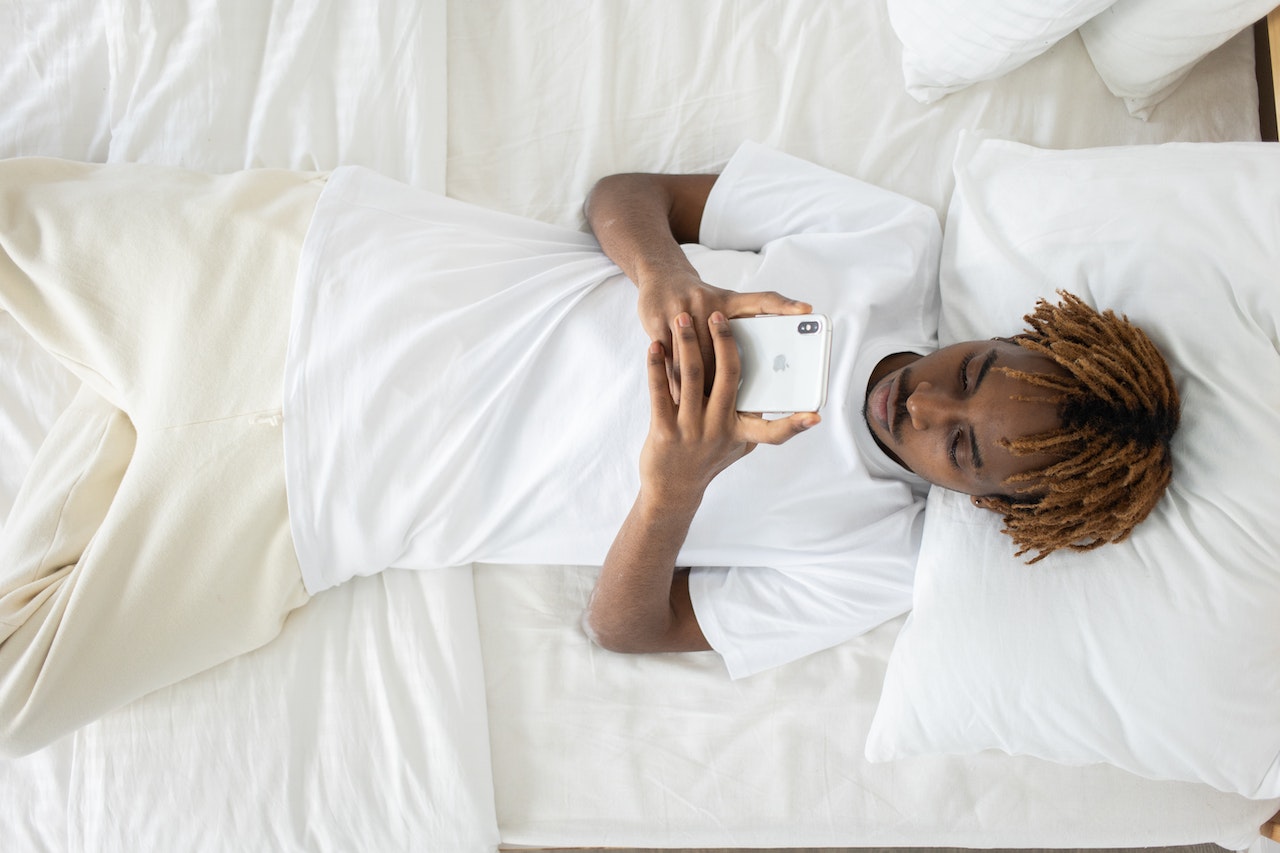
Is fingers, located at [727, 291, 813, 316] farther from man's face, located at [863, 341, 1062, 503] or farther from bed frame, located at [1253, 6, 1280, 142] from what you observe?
bed frame, located at [1253, 6, 1280, 142]

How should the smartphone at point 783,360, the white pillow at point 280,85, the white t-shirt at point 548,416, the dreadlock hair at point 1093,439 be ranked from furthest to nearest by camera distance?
the white pillow at point 280,85 → the white t-shirt at point 548,416 → the dreadlock hair at point 1093,439 → the smartphone at point 783,360

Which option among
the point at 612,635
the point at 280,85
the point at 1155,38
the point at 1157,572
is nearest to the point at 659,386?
the point at 612,635

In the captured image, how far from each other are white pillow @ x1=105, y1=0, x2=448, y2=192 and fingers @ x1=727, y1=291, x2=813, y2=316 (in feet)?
1.80

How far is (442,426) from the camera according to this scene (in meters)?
1.00

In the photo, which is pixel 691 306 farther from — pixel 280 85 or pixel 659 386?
pixel 280 85

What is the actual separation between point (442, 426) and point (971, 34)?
2.70 feet

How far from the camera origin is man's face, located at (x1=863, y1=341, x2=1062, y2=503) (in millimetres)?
870

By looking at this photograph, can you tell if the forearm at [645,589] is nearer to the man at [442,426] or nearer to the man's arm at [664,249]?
the man at [442,426]

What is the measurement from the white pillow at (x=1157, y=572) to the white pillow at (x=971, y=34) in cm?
20

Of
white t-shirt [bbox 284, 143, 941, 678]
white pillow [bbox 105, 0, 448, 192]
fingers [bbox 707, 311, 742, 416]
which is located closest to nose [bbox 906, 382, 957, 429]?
white t-shirt [bbox 284, 143, 941, 678]

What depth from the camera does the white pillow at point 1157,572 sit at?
2.99 ft

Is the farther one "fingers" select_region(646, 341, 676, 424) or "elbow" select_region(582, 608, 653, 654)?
"elbow" select_region(582, 608, 653, 654)

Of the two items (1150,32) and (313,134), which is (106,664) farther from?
(1150,32)

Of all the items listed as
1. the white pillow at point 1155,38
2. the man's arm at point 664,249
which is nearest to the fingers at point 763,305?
the man's arm at point 664,249
